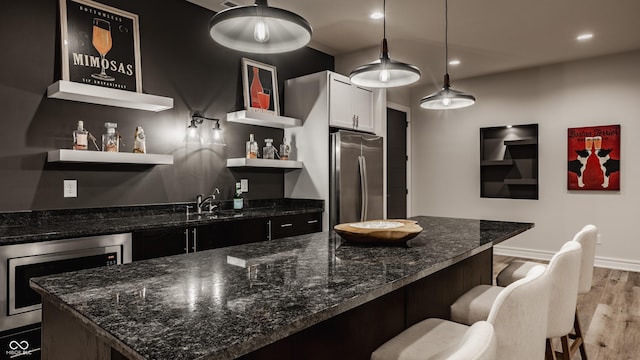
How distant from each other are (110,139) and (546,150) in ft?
17.9

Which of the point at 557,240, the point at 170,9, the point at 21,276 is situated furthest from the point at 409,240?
the point at 557,240

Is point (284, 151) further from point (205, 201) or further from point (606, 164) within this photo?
point (606, 164)

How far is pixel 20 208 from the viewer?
2.66 m

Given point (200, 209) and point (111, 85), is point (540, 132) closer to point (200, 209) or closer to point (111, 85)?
point (200, 209)

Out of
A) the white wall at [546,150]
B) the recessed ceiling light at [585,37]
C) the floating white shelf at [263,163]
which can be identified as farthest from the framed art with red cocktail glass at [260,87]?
the recessed ceiling light at [585,37]

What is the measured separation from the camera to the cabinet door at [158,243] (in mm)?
2641

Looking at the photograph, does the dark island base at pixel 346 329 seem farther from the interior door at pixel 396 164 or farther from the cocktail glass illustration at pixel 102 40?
the interior door at pixel 396 164

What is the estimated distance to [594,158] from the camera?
5.30 m

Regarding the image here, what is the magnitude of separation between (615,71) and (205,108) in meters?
5.11

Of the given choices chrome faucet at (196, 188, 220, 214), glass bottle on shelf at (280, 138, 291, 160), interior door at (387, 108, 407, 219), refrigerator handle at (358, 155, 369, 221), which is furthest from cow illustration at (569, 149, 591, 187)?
chrome faucet at (196, 188, 220, 214)

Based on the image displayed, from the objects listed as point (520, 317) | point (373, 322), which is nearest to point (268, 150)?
point (373, 322)

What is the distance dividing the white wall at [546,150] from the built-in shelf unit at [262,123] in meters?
3.15

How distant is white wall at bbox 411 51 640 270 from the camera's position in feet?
16.8

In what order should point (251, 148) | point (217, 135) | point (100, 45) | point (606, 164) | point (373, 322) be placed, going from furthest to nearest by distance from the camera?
point (606, 164)
point (251, 148)
point (217, 135)
point (100, 45)
point (373, 322)
